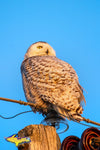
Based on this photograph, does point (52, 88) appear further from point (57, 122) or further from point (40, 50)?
point (40, 50)

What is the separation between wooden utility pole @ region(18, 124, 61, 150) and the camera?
→ 156 cm

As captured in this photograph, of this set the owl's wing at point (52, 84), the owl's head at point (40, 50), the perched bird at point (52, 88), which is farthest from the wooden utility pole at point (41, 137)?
the owl's head at point (40, 50)

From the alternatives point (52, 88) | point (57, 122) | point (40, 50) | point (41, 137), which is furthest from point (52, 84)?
point (41, 137)

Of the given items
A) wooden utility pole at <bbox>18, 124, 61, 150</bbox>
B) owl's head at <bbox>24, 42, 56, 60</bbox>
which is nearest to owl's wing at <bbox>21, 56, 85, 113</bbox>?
owl's head at <bbox>24, 42, 56, 60</bbox>

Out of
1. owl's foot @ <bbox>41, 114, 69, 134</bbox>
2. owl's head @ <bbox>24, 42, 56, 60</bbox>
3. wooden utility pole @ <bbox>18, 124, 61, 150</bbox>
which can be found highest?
owl's head @ <bbox>24, 42, 56, 60</bbox>

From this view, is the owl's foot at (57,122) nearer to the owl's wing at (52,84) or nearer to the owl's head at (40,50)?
the owl's wing at (52,84)

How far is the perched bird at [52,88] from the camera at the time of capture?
9.51ft

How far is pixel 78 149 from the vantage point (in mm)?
1469

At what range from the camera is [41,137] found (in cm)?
161

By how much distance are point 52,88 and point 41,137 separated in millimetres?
1535

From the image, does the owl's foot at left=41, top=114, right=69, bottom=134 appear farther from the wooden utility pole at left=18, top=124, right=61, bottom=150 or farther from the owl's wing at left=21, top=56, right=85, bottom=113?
the wooden utility pole at left=18, top=124, right=61, bottom=150

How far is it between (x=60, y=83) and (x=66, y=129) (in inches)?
31.5

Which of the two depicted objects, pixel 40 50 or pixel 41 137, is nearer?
pixel 41 137

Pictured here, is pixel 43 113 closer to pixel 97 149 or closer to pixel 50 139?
pixel 50 139
